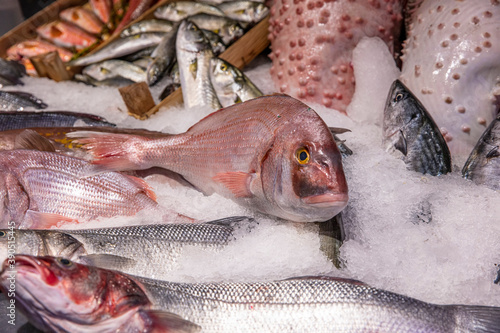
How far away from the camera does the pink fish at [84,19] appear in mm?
4418

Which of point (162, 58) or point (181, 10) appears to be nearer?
point (162, 58)

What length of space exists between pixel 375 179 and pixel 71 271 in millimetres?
1425

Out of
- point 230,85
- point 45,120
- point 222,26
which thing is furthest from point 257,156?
point 222,26

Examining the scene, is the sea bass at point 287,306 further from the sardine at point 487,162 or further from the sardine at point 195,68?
the sardine at point 195,68

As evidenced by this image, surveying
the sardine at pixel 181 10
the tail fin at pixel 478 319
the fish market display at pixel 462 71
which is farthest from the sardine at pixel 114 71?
the tail fin at pixel 478 319

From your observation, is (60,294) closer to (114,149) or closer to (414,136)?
(114,149)

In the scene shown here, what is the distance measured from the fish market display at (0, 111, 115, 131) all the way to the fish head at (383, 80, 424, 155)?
6.13ft

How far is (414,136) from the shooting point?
2.04 metres

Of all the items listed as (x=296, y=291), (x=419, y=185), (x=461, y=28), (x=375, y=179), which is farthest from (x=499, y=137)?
(x=296, y=291)

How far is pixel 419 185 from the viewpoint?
1864 millimetres

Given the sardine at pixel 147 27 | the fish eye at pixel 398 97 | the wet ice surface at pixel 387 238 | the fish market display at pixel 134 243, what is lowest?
the wet ice surface at pixel 387 238

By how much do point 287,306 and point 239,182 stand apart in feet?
2.04

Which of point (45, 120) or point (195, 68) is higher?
point (195, 68)

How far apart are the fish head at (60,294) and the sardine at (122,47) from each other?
313cm
